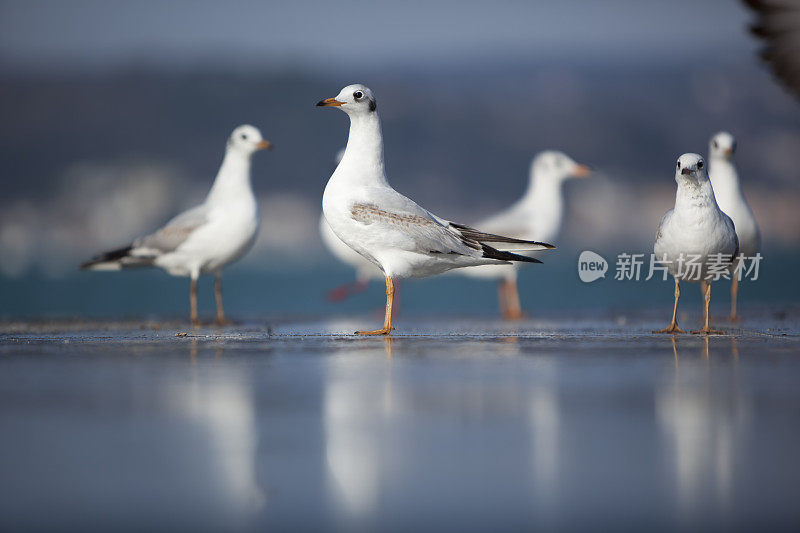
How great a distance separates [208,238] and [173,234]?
12.0 inches

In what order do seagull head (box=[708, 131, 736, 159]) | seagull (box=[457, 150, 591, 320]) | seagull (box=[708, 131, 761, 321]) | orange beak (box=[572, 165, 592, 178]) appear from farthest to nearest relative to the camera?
orange beak (box=[572, 165, 592, 178]), seagull (box=[457, 150, 591, 320]), seagull head (box=[708, 131, 736, 159]), seagull (box=[708, 131, 761, 321])

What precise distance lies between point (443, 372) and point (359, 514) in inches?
65.3

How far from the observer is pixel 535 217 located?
921cm

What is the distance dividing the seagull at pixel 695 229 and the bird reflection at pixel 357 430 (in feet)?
7.37

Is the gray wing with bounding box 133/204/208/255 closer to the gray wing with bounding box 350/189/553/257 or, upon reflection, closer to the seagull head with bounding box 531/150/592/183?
the gray wing with bounding box 350/189/553/257

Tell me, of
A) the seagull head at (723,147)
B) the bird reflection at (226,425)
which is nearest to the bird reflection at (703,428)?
the bird reflection at (226,425)

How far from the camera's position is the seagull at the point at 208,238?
24.1 feet

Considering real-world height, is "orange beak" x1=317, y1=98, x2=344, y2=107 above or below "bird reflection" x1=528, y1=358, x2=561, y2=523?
above

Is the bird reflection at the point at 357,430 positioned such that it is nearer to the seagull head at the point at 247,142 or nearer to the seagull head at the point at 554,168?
the seagull head at the point at 247,142

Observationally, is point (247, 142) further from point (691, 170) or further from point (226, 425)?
point (226, 425)

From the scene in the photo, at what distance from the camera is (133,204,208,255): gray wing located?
7410 millimetres

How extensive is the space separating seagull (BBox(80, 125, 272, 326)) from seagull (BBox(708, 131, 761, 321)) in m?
3.41

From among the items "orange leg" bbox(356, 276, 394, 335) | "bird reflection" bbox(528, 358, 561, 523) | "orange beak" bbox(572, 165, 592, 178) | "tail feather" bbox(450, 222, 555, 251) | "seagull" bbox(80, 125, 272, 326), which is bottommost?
"bird reflection" bbox(528, 358, 561, 523)

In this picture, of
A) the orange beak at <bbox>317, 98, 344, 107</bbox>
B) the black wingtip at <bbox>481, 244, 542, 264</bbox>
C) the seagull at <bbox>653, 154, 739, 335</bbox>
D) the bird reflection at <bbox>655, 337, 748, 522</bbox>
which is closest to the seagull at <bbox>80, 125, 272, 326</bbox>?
the orange beak at <bbox>317, 98, 344, 107</bbox>
